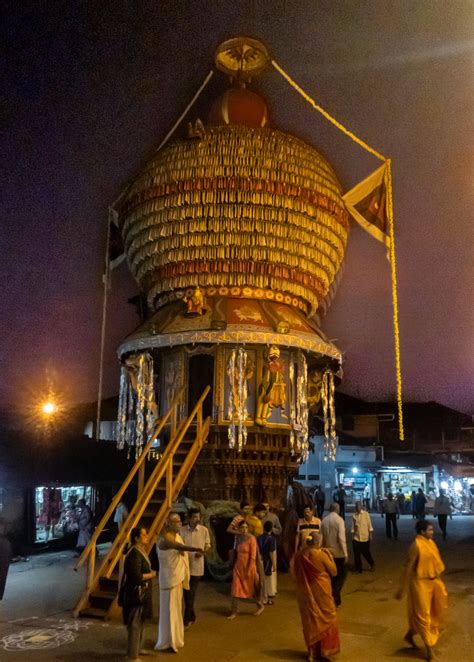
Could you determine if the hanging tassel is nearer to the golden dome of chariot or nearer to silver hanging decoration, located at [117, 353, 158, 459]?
the golden dome of chariot

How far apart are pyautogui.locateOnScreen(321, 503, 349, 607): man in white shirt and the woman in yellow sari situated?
7.51ft

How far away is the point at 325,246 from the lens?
14.8 meters

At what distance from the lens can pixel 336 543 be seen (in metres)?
9.91

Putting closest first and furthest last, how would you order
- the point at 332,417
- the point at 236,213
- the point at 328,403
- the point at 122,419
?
1. the point at 236,213
2. the point at 122,419
3. the point at 332,417
4. the point at 328,403

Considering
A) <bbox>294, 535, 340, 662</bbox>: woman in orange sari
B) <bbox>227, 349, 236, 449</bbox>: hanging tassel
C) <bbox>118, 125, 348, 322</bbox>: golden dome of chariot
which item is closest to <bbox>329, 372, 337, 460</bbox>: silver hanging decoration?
<bbox>118, 125, 348, 322</bbox>: golden dome of chariot

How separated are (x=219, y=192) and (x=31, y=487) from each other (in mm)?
9505

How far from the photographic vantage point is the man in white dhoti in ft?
24.2

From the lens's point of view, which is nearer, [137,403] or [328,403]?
[137,403]

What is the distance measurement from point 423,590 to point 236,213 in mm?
9263

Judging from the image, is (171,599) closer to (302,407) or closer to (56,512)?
(302,407)

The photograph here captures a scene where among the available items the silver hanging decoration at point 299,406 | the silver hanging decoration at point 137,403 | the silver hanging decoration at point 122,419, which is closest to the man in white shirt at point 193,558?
the silver hanging decoration at point 299,406

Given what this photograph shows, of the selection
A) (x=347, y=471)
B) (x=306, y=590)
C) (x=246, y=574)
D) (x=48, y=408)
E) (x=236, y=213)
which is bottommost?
(x=246, y=574)

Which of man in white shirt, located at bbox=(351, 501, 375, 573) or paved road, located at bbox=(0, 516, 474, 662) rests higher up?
man in white shirt, located at bbox=(351, 501, 375, 573)

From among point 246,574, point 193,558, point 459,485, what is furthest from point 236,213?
point 459,485
